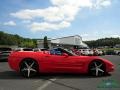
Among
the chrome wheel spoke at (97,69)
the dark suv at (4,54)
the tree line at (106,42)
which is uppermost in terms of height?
the tree line at (106,42)

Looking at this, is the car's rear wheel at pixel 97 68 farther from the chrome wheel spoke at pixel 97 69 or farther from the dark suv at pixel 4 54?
the dark suv at pixel 4 54

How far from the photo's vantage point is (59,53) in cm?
1277

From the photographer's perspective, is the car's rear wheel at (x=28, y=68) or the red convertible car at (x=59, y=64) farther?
the red convertible car at (x=59, y=64)

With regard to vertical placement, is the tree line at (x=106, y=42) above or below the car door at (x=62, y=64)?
above

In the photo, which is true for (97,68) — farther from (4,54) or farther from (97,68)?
(4,54)

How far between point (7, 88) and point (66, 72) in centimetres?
395

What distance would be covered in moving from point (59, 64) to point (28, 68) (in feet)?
4.22

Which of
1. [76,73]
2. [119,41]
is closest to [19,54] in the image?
[76,73]

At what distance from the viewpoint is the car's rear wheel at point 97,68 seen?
12.3m

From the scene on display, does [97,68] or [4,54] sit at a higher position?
[4,54]

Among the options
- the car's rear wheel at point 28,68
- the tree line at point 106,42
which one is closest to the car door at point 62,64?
the car's rear wheel at point 28,68

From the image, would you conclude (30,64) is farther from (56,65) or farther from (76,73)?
(76,73)

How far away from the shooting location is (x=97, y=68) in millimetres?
12328

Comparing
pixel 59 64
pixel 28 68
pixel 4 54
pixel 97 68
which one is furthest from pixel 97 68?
pixel 4 54
